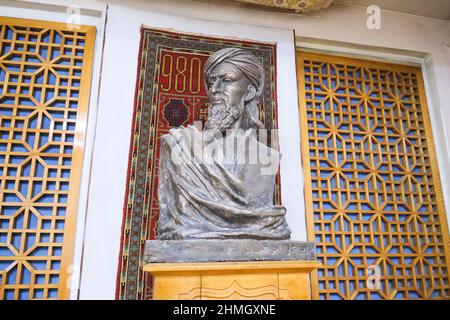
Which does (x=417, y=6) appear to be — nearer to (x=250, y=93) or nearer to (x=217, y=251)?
(x=250, y=93)

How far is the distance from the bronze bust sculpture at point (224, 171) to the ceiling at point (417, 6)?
220 cm

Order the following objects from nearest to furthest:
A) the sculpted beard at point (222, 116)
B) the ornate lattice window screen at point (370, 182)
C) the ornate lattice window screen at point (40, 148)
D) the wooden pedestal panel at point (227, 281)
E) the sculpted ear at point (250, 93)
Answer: the wooden pedestal panel at point (227, 281), the sculpted beard at point (222, 116), the sculpted ear at point (250, 93), the ornate lattice window screen at point (40, 148), the ornate lattice window screen at point (370, 182)

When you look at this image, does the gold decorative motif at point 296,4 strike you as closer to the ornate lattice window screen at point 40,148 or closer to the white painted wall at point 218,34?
the white painted wall at point 218,34

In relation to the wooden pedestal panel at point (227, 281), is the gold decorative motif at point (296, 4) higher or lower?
higher

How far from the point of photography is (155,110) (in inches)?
131

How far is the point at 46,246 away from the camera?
2.94 m

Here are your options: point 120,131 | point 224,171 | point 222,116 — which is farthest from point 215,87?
point 120,131

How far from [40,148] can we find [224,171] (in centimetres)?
167

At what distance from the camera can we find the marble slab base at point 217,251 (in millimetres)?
1997

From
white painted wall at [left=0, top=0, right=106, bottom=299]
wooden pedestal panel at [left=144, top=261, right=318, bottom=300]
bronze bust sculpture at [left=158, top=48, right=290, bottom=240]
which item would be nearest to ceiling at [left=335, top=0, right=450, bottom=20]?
bronze bust sculpture at [left=158, top=48, right=290, bottom=240]

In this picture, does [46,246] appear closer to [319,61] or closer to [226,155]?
[226,155]

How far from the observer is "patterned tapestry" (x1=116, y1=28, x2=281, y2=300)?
9.66 ft

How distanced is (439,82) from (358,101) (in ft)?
3.10

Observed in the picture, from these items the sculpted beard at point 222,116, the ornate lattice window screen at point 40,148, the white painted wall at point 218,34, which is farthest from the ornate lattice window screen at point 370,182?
the ornate lattice window screen at point 40,148
